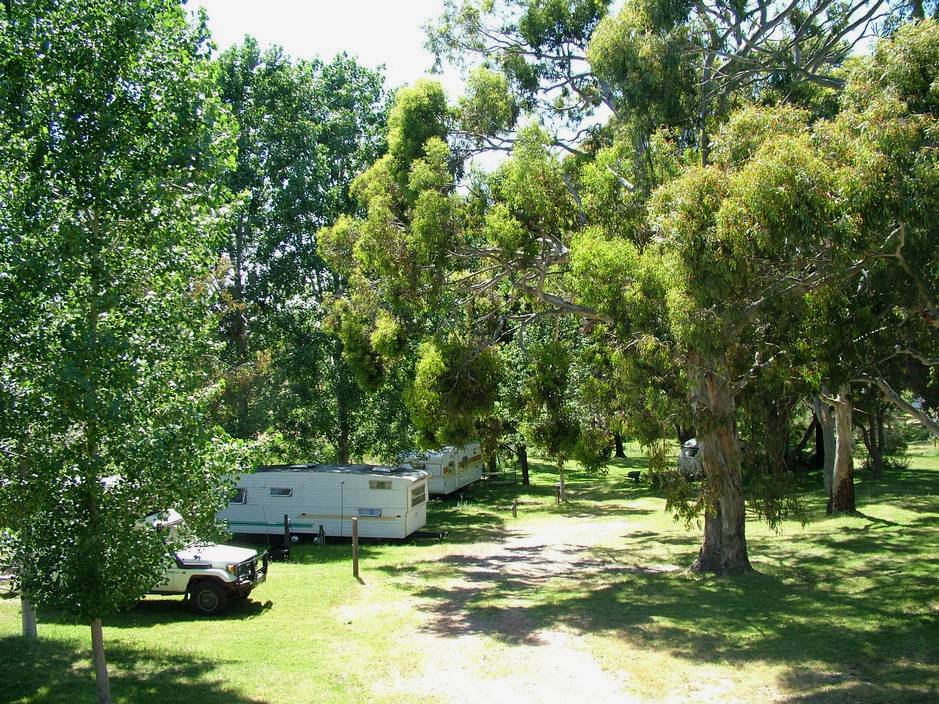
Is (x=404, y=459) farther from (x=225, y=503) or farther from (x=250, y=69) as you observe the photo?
(x=225, y=503)

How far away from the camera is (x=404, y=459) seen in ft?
96.3

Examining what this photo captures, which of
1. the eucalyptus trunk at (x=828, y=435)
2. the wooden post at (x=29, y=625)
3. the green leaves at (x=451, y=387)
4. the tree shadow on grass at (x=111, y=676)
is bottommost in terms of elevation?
the tree shadow on grass at (x=111, y=676)

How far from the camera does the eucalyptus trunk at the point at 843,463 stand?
20.4 m

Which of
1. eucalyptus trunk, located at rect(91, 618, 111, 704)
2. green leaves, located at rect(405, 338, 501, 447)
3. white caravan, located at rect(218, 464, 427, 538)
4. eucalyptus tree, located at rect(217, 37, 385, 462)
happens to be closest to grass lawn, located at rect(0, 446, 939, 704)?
eucalyptus trunk, located at rect(91, 618, 111, 704)

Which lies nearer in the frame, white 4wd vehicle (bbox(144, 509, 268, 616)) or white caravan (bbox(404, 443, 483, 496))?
white 4wd vehicle (bbox(144, 509, 268, 616))

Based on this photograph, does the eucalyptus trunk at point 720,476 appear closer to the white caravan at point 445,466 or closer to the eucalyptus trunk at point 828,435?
the eucalyptus trunk at point 828,435

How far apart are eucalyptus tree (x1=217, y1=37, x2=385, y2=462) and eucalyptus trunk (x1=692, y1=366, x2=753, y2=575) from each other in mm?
14786

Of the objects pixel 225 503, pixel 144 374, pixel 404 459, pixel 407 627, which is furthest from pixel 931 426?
pixel 404 459

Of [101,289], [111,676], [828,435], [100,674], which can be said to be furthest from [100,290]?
[828,435]

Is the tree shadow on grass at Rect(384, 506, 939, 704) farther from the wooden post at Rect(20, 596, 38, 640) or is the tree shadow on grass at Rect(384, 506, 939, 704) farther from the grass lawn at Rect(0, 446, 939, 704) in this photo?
the wooden post at Rect(20, 596, 38, 640)

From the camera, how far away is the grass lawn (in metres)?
9.34

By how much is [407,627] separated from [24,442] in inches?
291

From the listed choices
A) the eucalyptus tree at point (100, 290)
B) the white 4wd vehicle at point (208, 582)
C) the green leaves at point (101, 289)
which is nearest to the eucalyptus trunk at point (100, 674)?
the eucalyptus tree at point (100, 290)

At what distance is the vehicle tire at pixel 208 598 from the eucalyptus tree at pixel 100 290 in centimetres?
530
